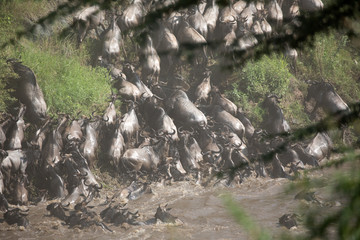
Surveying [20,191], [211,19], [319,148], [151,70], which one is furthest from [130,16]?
[20,191]

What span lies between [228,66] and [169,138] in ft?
25.8

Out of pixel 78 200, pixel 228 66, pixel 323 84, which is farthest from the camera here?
pixel 323 84

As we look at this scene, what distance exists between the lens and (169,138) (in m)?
10.0

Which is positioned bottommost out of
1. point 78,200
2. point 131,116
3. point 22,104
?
point 78,200

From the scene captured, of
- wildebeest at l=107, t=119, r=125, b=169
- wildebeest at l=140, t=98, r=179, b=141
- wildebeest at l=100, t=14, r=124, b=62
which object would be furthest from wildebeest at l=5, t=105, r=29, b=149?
wildebeest at l=100, t=14, r=124, b=62

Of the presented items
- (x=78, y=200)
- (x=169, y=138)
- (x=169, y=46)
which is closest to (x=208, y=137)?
(x=169, y=138)

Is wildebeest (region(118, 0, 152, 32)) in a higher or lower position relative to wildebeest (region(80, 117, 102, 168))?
higher

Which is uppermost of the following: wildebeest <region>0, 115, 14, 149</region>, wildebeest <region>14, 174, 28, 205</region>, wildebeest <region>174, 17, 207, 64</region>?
wildebeest <region>174, 17, 207, 64</region>

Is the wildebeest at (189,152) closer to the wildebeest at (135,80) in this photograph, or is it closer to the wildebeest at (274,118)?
the wildebeest at (135,80)

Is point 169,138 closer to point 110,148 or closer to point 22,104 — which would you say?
point 110,148

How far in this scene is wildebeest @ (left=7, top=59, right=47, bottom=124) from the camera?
9102 mm

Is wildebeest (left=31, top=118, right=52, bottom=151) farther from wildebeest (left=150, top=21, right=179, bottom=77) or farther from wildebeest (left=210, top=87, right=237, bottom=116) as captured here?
wildebeest (left=210, top=87, right=237, bottom=116)

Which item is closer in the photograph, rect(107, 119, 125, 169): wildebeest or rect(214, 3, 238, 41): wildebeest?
rect(107, 119, 125, 169): wildebeest

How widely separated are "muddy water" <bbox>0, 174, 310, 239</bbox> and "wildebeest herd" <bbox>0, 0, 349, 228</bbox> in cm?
25
